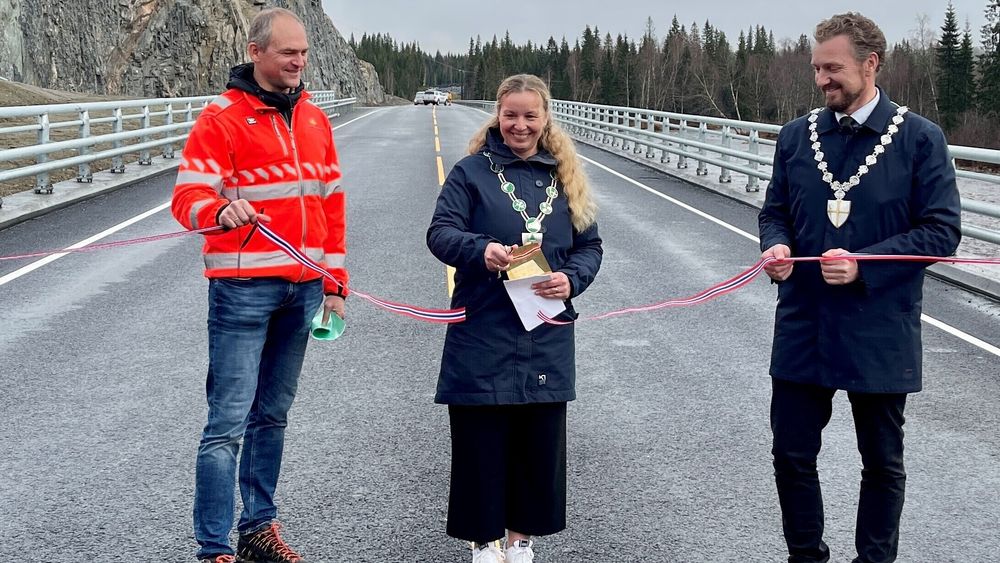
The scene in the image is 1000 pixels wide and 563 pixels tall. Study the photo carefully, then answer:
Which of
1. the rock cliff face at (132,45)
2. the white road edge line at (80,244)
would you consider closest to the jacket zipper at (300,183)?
the white road edge line at (80,244)

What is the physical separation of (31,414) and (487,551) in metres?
3.28

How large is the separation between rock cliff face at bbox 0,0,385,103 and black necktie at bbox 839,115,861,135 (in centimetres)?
3801

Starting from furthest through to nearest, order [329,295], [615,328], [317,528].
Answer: [615,328]
[317,528]
[329,295]

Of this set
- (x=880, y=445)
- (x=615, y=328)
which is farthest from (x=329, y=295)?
(x=615, y=328)

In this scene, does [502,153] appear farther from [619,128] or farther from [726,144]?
[619,128]

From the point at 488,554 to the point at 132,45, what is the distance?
4814 cm

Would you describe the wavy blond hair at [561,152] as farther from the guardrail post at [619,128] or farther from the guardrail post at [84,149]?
the guardrail post at [619,128]

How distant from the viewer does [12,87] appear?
26.6 meters

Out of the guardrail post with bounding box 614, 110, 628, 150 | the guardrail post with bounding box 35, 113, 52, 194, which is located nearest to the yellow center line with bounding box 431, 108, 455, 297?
the guardrail post with bounding box 614, 110, 628, 150

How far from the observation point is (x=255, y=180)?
3553mm

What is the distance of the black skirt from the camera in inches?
141

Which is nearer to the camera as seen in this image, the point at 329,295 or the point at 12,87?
the point at 329,295

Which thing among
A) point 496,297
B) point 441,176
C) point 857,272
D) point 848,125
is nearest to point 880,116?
point 848,125

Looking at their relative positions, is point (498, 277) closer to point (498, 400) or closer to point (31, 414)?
point (498, 400)
